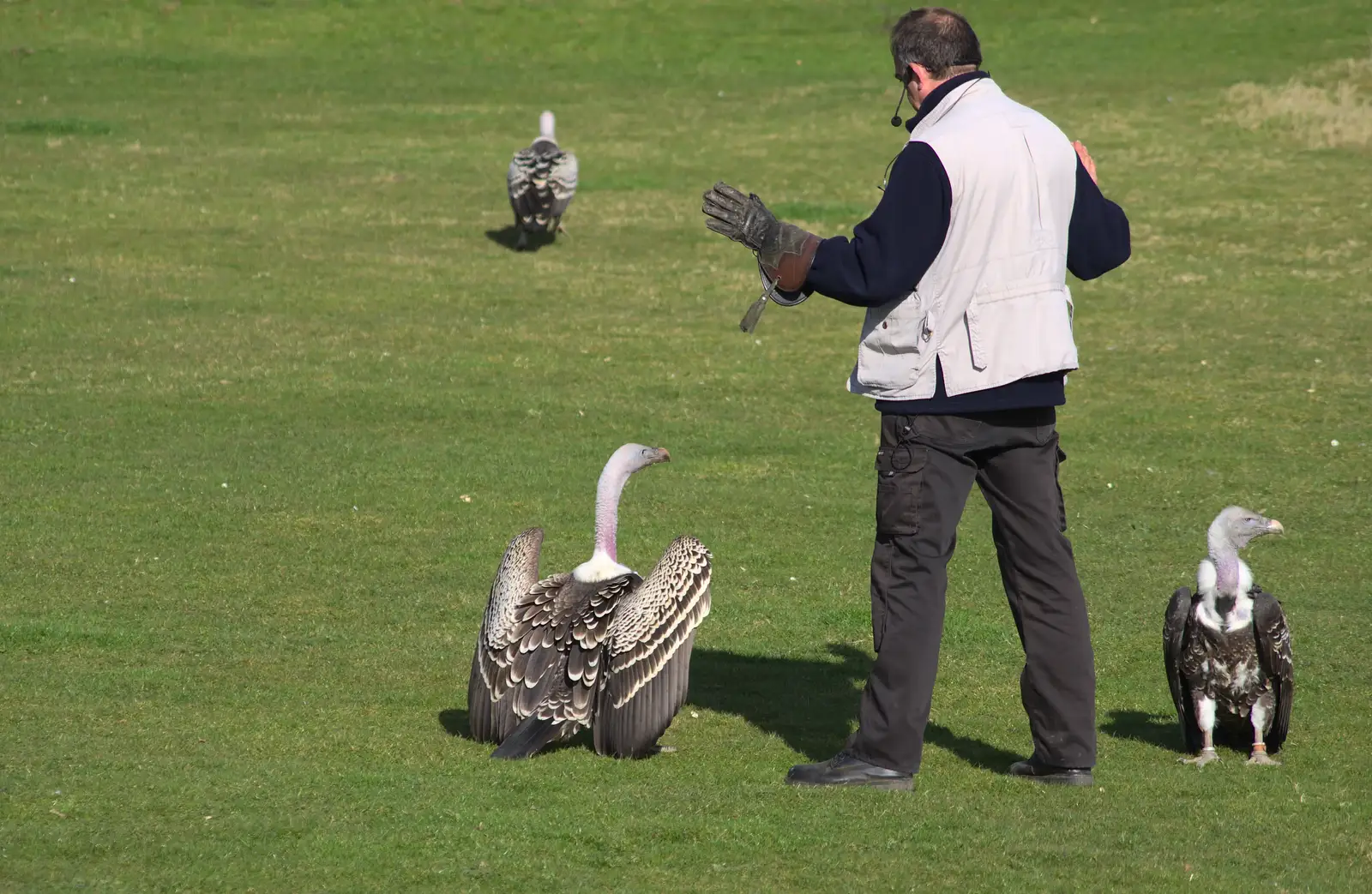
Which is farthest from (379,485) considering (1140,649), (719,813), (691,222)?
(691,222)

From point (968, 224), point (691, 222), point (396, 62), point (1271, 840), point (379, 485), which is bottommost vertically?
point (1271, 840)

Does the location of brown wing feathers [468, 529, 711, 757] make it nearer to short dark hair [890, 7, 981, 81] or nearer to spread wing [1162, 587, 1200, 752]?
spread wing [1162, 587, 1200, 752]

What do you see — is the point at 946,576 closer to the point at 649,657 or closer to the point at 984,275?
the point at 984,275

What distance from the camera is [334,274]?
2152cm

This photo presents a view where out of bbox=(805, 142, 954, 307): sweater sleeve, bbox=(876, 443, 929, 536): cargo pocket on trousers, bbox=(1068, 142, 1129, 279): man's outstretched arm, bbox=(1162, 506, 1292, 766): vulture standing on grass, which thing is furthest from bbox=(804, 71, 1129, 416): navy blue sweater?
bbox=(1162, 506, 1292, 766): vulture standing on grass

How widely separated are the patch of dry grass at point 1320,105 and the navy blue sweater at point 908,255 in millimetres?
25436

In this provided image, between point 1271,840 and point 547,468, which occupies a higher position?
point 547,468

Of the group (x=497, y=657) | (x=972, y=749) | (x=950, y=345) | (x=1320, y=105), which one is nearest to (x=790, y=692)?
(x=972, y=749)

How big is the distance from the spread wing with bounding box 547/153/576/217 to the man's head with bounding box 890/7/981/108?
16492mm

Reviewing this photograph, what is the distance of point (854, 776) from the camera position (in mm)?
7203

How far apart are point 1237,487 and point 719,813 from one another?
836cm

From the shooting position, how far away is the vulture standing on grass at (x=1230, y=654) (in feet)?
26.6

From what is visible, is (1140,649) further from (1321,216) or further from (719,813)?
(1321,216)

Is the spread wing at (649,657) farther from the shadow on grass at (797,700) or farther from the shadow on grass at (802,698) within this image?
the shadow on grass at (802,698)
